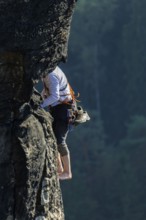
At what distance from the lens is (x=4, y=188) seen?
545 centimetres

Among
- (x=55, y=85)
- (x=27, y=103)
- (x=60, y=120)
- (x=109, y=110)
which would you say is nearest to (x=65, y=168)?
(x=60, y=120)

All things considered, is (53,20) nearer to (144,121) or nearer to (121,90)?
(144,121)

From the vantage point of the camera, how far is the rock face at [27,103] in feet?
17.1

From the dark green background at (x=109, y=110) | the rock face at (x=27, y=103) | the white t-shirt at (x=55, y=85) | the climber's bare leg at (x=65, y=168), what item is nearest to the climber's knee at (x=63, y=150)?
the climber's bare leg at (x=65, y=168)

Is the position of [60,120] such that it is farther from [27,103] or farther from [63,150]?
[27,103]

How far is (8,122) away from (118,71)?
6888cm

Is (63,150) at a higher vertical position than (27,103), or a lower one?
lower

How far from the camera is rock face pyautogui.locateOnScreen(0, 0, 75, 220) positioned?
5199 mm

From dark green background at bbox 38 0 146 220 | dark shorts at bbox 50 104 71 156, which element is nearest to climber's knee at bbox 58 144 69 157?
dark shorts at bbox 50 104 71 156

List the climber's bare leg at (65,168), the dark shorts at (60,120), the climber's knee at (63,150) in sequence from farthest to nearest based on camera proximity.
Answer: the climber's bare leg at (65,168) < the climber's knee at (63,150) < the dark shorts at (60,120)

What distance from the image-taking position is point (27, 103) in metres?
5.51

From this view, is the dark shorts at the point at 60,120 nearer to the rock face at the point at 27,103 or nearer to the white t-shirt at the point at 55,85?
the white t-shirt at the point at 55,85

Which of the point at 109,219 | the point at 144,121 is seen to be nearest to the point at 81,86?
the point at 144,121

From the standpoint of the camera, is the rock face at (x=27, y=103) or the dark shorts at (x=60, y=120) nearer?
the rock face at (x=27, y=103)
